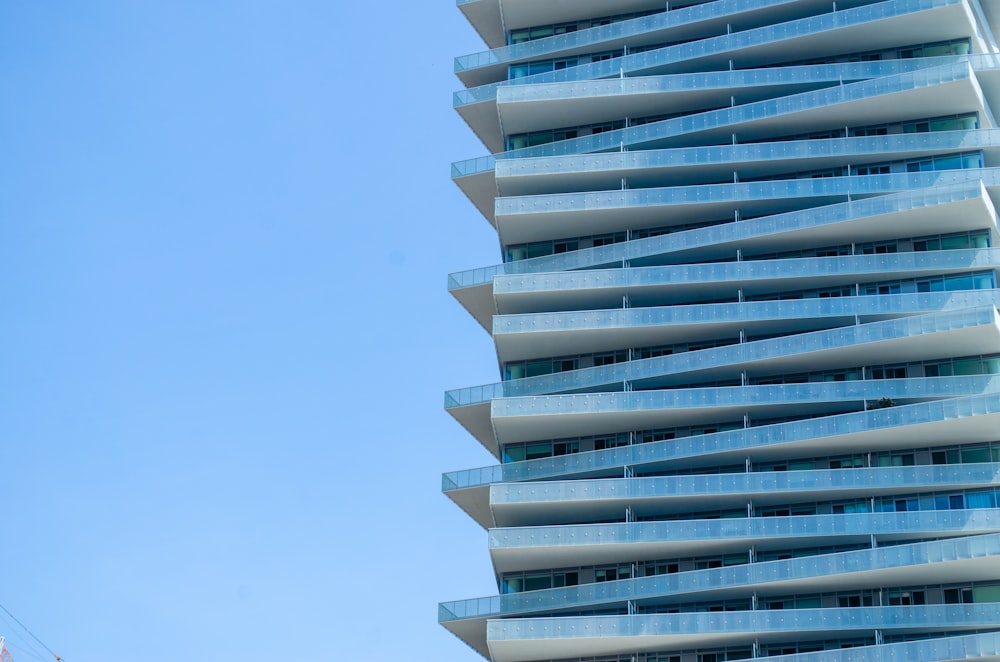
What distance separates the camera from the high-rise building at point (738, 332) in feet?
405

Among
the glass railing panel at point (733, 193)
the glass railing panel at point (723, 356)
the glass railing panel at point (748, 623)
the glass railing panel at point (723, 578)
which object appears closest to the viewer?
the glass railing panel at point (748, 623)

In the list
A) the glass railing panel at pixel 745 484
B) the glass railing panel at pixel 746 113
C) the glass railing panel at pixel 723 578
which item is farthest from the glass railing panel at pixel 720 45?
the glass railing panel at pixel 723 578

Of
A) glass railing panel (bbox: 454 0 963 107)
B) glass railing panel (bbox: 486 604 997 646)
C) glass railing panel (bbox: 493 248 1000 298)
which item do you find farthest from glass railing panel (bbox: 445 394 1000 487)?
glass railing panel (bbox: 454 0 963 107)

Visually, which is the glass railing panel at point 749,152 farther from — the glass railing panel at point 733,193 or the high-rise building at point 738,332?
the glass railing panel at point 733,193

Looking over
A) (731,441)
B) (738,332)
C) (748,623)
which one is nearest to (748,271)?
(738,332)

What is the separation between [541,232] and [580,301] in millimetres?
7524

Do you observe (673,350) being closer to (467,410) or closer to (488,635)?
(467,410)

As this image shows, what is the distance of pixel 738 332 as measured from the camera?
135 meters

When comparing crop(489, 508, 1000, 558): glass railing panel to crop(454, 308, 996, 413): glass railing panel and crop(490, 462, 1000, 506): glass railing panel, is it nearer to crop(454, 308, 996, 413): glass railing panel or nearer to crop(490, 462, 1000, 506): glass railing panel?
crop(490, 462, 1000, 506): glass railing panel

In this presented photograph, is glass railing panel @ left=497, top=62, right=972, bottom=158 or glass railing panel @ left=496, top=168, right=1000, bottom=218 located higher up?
glass railing panel @ left=497, top=62, right=972, bottom=158

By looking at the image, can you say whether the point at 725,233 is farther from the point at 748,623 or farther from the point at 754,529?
the point at 748,623

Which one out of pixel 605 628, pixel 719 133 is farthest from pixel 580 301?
pixel 605 628

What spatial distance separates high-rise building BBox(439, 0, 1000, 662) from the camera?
124 meters

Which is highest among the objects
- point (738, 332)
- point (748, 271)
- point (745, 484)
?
point (748, 271)
